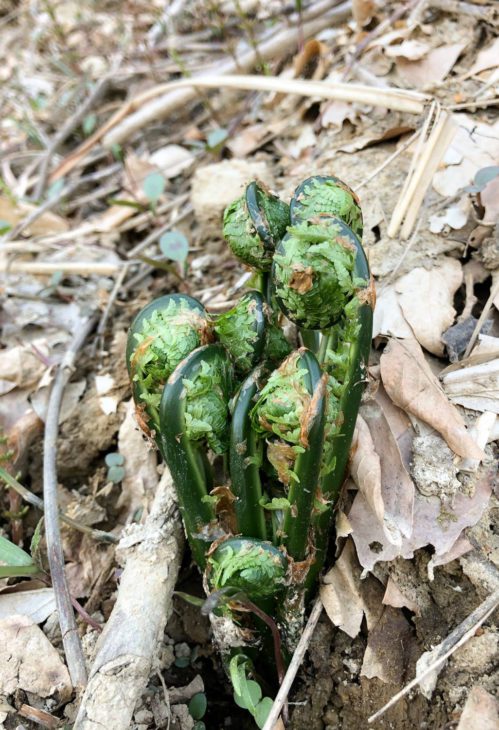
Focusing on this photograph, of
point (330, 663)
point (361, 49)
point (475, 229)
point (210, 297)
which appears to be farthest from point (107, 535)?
point (361, 49)

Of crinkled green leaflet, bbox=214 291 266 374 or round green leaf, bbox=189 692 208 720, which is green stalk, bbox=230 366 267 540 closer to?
crinkled green leaflet, bbox=214 291 266 374

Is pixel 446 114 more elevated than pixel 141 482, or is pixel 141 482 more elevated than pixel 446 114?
pixel 446 114

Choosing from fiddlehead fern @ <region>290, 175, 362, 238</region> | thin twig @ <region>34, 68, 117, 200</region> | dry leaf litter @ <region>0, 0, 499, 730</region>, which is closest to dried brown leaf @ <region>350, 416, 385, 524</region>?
dry leaf litter @ <region>0, 0, 499, 730</region>

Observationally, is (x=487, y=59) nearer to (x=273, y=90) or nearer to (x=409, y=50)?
(x=409, y=50)

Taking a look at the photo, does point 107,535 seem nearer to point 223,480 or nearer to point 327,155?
point 223,480

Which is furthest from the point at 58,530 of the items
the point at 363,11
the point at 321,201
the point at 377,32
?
the point at 363,11

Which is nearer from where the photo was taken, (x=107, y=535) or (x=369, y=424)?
(x=369, y=424)
